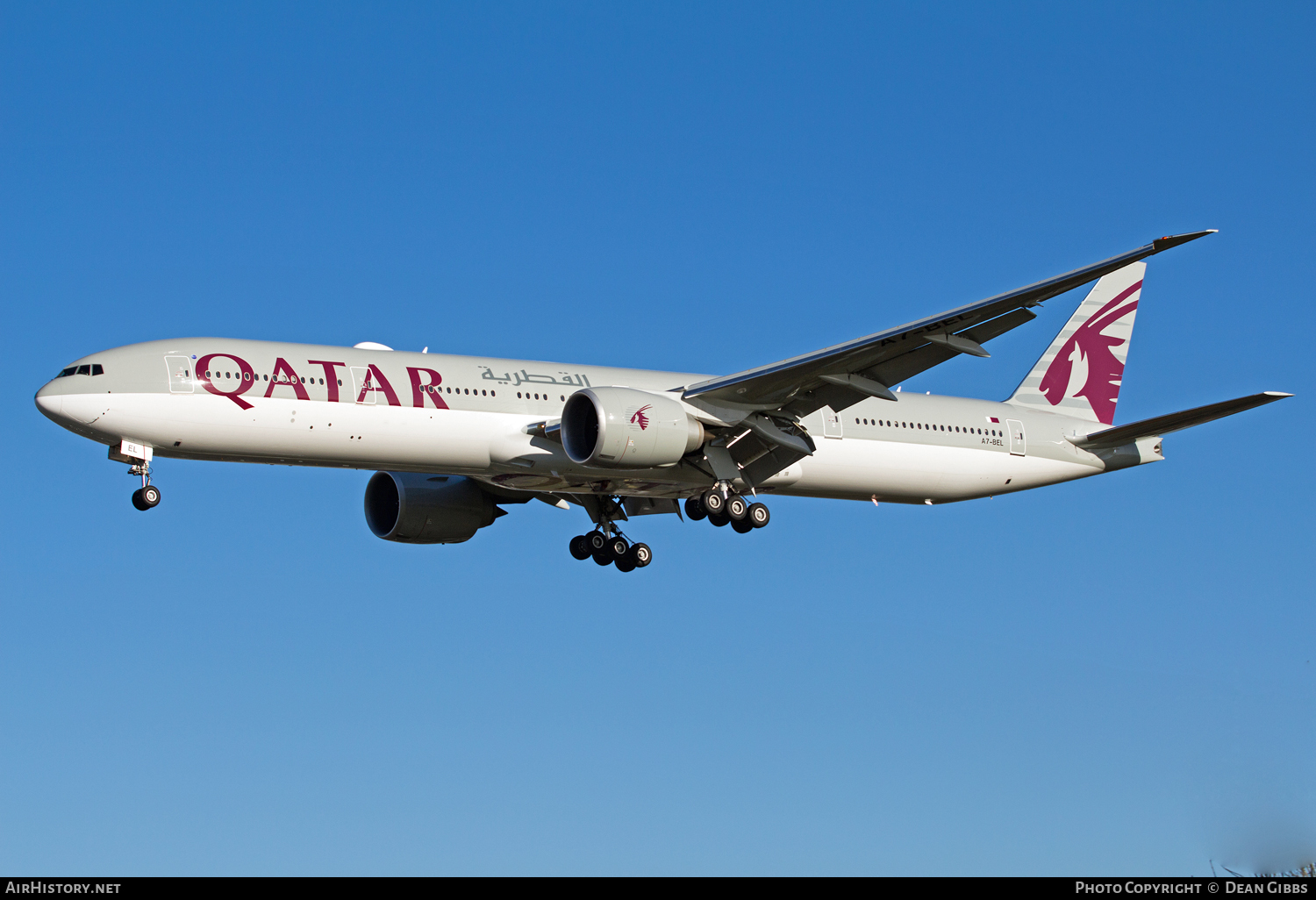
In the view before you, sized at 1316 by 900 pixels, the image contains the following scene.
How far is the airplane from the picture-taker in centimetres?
3130

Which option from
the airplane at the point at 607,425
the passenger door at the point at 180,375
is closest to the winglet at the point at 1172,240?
the airplane at the point at 607,425

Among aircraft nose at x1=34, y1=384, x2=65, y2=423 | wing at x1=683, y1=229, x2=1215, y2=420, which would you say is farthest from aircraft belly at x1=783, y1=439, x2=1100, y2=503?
aircraft nose at x1=34, y1=384, x2=65, y2=423

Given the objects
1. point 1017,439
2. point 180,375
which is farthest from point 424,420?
point 1017,439

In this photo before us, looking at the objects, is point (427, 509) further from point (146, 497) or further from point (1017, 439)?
point (1017, 439)

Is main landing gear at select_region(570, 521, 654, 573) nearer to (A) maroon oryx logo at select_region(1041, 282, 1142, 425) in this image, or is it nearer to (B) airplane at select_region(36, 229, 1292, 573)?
(B) airplane at select_region(36, 229, 1292, 573)

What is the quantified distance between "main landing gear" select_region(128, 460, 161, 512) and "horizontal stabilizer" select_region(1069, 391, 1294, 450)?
24.0 meters

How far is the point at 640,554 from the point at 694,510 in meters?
2.58

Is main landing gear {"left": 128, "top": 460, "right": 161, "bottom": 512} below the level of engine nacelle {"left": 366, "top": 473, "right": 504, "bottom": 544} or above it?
below

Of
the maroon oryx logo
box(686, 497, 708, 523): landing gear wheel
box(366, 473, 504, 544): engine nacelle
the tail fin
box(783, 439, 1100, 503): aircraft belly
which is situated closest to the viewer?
box(783, 439, 1100, 503): aircraft belly
